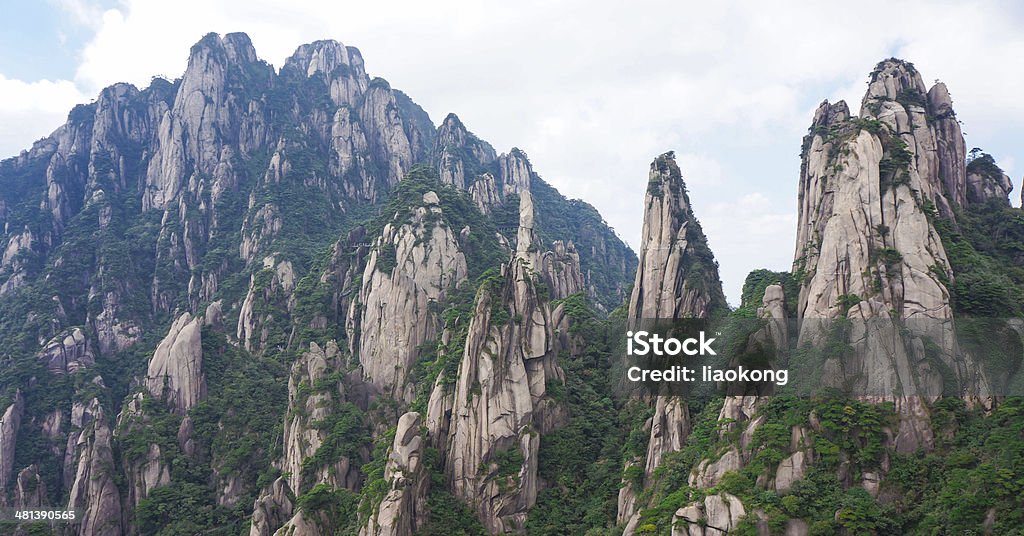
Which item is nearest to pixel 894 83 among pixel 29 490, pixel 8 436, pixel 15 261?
pixel 29 490

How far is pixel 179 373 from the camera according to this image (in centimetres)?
6800

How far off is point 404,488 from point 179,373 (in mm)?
32629

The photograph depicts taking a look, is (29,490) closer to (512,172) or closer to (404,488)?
(404,488)

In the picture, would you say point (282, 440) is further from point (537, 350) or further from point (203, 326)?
point (537, 350)

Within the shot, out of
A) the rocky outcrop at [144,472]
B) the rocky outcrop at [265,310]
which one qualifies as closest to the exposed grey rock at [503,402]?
the rocky outcrop at [144,472]

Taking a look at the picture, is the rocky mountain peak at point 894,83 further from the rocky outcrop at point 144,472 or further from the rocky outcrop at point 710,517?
the rocky outcrop at point 144,472

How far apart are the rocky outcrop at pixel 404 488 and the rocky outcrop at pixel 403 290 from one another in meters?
16.0

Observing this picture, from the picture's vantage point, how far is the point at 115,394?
77000 mm

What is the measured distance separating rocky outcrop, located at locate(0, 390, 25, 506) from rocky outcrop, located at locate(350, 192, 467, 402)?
32.9 m

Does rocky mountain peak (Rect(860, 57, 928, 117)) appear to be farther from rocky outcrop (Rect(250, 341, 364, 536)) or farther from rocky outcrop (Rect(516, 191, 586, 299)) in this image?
rocky outcrop (Rect(250, 341, 364, 536))

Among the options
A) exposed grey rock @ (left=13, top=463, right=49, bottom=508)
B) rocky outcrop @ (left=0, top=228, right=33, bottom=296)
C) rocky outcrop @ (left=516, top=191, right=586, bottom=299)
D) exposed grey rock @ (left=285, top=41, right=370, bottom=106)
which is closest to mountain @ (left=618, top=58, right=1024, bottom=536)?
rocky outcrop @ (left=516, top=191, right=586, bottom=299)

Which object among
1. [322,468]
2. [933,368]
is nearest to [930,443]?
[933,368]

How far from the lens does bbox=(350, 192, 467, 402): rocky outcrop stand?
228ft

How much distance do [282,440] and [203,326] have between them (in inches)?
663
